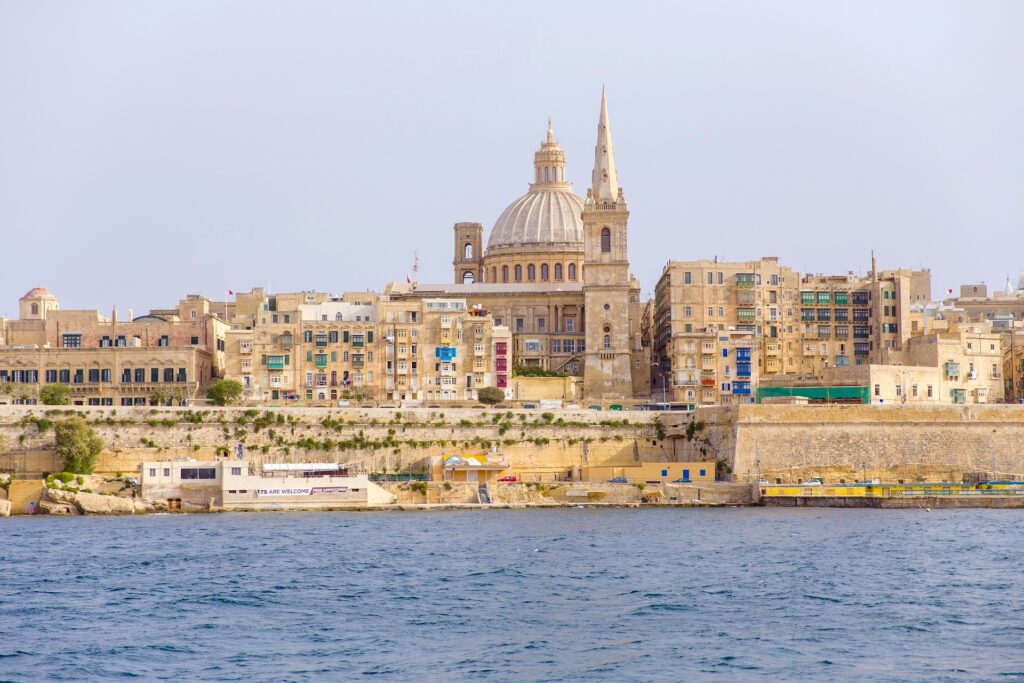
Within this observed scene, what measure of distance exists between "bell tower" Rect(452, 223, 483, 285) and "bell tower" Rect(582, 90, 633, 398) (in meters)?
20.5

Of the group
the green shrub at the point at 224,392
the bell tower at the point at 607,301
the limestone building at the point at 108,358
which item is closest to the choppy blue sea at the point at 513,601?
the green shrub at the point at 224,392

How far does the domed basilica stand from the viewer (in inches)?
3408

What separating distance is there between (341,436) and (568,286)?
87.6ft

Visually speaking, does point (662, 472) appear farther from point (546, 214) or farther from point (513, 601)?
point (546, 214)

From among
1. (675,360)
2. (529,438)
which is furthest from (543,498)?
(675,360)

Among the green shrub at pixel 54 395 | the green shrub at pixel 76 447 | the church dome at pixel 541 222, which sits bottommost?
the green shrub at pixel 76 447

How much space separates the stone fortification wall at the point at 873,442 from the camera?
70.2m

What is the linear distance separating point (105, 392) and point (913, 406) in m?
36.0

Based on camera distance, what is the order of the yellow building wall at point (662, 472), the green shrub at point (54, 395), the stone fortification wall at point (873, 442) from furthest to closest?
the green shrub at point (54, 395), the stone fortification wall at point (873, 442), the yellow building wall at point (662, 472)

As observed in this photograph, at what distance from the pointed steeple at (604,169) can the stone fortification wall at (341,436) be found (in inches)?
766

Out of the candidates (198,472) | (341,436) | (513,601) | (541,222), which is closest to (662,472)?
(341,436)

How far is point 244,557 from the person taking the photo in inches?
1790

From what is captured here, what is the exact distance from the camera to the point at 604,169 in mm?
91312

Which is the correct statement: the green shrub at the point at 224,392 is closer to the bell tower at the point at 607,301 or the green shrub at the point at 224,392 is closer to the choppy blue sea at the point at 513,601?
the bell tower at the point at 607,301
